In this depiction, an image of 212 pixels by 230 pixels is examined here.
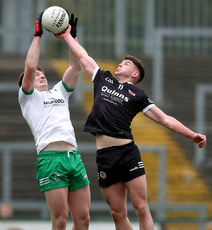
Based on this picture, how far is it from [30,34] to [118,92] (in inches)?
336

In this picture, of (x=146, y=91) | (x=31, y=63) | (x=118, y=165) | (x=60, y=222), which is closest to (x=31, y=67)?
(x=31, y=63)

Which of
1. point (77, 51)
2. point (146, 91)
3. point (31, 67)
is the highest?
point (77, 51)

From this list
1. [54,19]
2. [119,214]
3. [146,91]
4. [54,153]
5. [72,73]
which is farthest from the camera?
[146,91]

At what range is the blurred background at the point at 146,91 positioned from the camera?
14266mm

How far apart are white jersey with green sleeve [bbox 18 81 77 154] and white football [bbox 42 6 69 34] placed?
0.73 m

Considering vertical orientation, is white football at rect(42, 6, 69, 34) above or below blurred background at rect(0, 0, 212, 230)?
above

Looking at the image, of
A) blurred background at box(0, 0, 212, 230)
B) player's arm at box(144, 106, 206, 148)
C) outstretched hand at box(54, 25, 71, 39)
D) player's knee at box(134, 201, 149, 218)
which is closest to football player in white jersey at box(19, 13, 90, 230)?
outstretched hand at box(54, 25, 71, 39)

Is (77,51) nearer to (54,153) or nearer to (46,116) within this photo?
(46,116)

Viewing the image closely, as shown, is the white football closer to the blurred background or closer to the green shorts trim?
the green shorts trim

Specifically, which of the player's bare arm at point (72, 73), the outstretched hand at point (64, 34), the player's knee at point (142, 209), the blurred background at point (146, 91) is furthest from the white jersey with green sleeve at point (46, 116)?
the blurred background at point (146, 91)

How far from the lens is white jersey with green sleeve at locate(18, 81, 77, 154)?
335 inches

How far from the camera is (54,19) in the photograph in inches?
331

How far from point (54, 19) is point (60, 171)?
1.62 m

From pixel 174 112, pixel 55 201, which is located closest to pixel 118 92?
pixel 55 201
